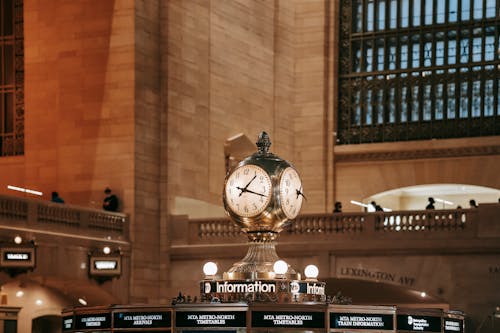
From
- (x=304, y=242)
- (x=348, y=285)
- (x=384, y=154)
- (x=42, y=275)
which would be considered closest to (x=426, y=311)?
(x=348, y=285)

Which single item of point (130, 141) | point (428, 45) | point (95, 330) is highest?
point (428, 45)

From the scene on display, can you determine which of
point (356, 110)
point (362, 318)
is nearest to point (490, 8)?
point (356, 110)

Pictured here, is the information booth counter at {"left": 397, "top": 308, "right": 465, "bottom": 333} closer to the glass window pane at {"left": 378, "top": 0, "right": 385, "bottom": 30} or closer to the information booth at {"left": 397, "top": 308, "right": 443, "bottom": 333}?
the information booth at {"left": 397, "top": 308, "right": 443, "bottom": 333}

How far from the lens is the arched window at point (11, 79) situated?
3484 centimetres

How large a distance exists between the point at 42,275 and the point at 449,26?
16.2 metres

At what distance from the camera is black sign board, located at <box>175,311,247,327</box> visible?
432 inches

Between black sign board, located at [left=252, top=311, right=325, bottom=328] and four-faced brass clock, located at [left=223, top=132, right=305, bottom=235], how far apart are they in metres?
1.04

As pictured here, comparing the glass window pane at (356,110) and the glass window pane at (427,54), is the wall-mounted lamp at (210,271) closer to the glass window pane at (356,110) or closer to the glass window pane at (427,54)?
the glass window pane at (427,54)

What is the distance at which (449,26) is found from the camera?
38.8m

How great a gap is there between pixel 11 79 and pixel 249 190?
2483cm

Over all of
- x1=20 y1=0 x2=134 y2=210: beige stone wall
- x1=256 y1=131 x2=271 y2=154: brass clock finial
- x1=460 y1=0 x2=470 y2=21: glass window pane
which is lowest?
x1=256 y1=131 x2=271 y2=154: brass clock finial

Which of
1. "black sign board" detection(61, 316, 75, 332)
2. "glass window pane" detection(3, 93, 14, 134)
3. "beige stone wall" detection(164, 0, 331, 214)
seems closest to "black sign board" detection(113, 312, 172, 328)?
"black sign board" detection(61, 316, 75, 332)

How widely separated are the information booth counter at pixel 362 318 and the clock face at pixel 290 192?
3.78 ft

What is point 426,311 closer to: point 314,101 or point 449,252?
point 449,252
